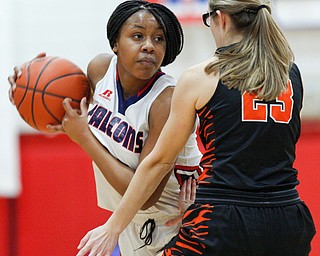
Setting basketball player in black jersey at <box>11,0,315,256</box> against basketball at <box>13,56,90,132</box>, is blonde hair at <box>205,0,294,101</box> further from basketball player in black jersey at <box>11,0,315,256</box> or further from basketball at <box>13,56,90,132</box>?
basketball at <box>13,56,90,132</box>

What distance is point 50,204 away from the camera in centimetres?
499

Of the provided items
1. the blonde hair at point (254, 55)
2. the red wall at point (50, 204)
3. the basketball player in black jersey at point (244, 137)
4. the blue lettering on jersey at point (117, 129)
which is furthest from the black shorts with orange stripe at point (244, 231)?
the red wall at point (50, 204)

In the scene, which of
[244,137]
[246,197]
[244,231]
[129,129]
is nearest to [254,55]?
[244,137]

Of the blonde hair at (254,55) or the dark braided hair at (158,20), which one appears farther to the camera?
the dark braided hair at (158,20)

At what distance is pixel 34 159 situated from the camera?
4.97 m

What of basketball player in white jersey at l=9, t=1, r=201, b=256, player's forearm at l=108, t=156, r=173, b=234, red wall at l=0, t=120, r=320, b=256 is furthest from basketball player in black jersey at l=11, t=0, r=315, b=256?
red wall at l=0, t=120, r=320, b=256

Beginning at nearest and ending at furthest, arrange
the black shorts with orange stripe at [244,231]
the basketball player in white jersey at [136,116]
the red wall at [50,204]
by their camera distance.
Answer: the black shorts with orange stripe at [244,231]
the basketball player in white jersey at [136,116]
the red wall at [50,204]

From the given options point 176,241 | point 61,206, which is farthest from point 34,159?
point 176,241

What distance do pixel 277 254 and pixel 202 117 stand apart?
57 centimetres

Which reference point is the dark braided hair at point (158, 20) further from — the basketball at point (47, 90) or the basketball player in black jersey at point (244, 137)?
the basketball player in black jersey at point (244, 137)

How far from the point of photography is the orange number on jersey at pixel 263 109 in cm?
261

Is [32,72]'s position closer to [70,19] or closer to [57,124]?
[57,124]

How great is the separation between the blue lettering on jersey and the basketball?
11 centimetres

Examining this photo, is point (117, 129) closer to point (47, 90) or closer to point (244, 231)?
point (47, 90)
